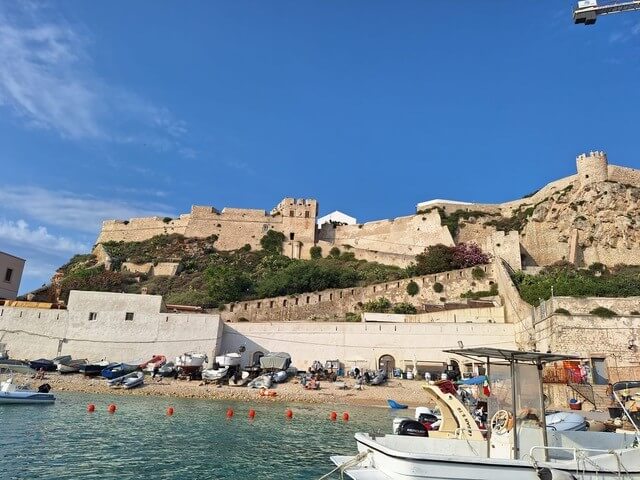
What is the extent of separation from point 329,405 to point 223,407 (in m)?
4.97

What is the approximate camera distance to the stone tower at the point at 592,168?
4341 cm

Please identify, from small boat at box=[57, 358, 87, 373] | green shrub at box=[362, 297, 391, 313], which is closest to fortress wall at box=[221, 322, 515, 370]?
green shrub at box=[362, 297, 391, 313]

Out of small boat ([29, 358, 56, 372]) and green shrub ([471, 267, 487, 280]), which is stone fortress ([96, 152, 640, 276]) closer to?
green shrub ([471, 267, 487, 280])

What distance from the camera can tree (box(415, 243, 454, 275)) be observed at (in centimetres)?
3844

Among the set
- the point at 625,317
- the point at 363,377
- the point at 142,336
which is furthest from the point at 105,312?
the point at 625,317

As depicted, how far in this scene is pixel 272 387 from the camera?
2270 cm

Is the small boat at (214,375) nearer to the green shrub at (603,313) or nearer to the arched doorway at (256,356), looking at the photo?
the arched doorway at (256,356)

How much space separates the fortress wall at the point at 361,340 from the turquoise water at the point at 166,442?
10113 mm

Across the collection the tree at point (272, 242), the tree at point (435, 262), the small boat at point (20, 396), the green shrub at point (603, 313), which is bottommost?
the small boat at point (20, 396)

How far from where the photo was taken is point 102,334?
26281 millimetres

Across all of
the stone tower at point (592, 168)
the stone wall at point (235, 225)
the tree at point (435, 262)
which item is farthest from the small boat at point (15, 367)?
the stone tower at point (592, 168)

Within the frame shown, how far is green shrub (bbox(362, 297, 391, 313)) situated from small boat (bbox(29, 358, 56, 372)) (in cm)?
2037

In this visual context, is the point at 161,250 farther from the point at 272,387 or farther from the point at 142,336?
the point at 272,387

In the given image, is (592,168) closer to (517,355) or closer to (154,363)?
(154,363)
